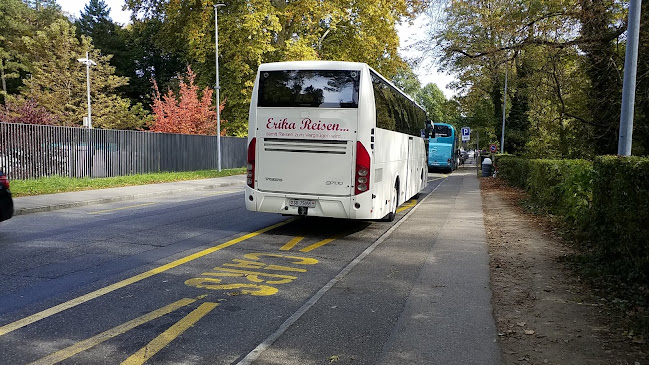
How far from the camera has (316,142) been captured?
9.09 m

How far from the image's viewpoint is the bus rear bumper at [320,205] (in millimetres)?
8988

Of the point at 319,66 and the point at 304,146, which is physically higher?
the point at 319,66

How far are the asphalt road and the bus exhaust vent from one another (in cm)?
164

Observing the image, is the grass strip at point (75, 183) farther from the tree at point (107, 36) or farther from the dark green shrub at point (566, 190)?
the tree at point (107, 36)

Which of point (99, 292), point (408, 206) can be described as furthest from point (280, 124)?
point (408, 206)

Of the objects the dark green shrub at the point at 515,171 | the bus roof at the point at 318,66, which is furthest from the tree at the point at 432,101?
the bus roof at the point at 318,66

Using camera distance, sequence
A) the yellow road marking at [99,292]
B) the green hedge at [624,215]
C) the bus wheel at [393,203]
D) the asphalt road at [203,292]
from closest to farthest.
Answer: the asphalt road at [203,292] < the yellow road marking at [99,292] < the green hedge at [624,215] < the bus wheel at [393,203]

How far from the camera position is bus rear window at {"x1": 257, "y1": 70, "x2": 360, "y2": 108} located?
29.7ft

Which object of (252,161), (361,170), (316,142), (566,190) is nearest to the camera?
(361,170)

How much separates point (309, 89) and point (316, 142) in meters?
1.01

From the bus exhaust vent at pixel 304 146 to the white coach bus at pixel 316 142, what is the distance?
2 cm

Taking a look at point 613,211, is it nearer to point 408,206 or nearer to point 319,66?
point 319,66

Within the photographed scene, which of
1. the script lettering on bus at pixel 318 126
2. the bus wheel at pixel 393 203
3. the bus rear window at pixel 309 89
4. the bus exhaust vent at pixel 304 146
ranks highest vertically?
the bus rear window at pixel 309 89

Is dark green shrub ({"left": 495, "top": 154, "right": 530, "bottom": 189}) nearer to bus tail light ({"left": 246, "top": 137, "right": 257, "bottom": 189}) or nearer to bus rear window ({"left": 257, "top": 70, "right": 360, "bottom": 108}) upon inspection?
bus rear window ({"left": 257, "top": 70, "right": 360, "bottom": 108})
